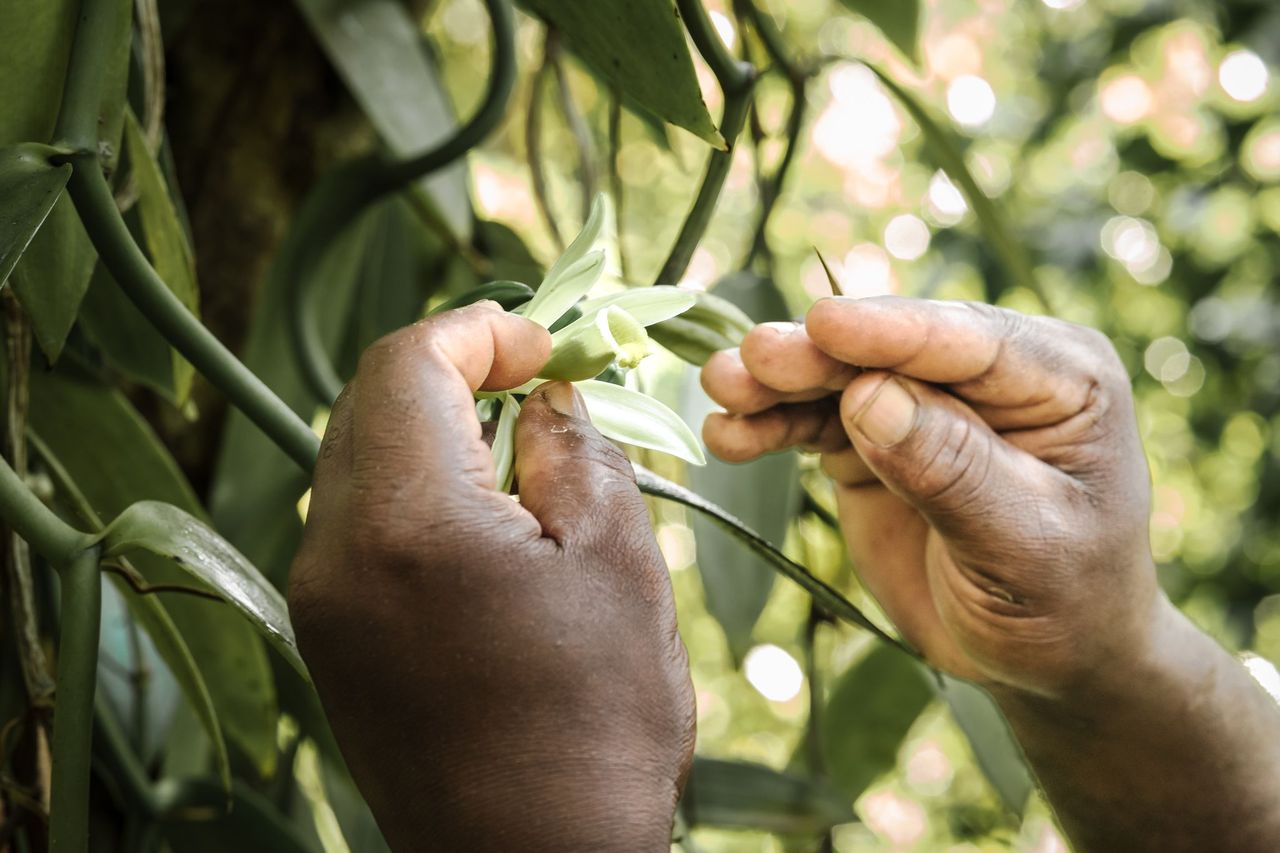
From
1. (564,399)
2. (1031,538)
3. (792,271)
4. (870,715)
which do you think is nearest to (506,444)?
(564,399)

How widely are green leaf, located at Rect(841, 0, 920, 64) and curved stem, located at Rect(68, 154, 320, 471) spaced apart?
48 centimetres

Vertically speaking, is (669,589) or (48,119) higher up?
(48,119)

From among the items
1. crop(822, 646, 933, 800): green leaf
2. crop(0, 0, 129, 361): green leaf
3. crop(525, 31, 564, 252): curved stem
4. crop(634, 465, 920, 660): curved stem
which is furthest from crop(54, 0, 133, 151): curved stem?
crop(822, 646, 933, 800): green leaf

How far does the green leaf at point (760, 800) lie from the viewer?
80 centimetres

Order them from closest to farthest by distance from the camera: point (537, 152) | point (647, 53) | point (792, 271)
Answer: point (647, 53) → point (537, 152) → point (792, 271)

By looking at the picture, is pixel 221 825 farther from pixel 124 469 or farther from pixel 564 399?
pixel 564 399

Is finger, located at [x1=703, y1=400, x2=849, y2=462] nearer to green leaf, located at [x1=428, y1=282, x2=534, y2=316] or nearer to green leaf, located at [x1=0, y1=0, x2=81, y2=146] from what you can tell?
green leaf, located at [x1=428, y1=282, x2=534, y2=316]

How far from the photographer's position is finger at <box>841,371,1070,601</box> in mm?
499

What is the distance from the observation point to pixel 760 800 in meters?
0.82

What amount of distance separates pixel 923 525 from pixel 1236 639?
3.82ft

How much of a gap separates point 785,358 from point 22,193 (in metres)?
0.29

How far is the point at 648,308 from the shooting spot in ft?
1.38

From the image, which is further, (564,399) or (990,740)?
(990,740)

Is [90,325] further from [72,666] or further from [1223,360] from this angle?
[1223,360]
